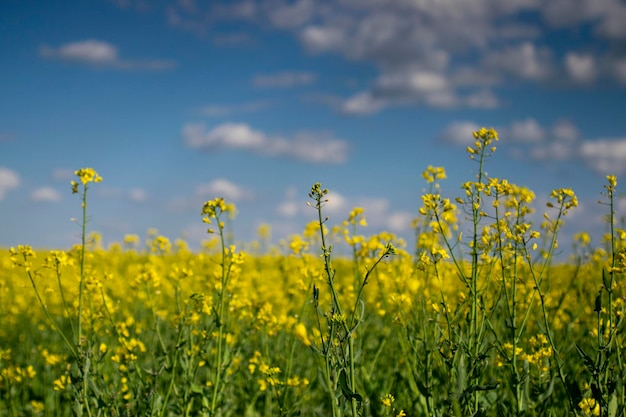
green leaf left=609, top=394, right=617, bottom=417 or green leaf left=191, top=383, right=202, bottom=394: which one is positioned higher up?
green leaf left=609, top=394, right=617, bottom=417

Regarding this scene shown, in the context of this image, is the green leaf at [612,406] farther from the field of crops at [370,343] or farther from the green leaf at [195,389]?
the green leaf at [195,389]

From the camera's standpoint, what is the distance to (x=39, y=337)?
26.5 feet

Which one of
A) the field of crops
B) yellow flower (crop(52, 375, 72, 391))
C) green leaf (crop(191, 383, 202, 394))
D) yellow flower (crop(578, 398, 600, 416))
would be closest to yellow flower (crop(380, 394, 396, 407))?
the field of crops

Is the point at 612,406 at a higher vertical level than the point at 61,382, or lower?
higher

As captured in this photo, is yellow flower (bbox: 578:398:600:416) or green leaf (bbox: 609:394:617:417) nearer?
green leaf (bbox: 609:394:617:417)

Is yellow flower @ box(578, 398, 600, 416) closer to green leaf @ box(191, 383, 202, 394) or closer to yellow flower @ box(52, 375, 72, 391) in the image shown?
green leaf @ box(191, 383, 202, 394)

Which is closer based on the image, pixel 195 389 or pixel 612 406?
pixel 612 406

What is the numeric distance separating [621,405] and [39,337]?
23.6 ft

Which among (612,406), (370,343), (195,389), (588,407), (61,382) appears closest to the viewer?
(612,406)

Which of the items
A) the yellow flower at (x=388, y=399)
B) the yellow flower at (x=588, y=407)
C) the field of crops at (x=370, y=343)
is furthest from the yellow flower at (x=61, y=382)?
the yellow flower at (x=588, y=407)

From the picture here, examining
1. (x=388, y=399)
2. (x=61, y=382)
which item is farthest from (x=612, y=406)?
(x=61, y=382)

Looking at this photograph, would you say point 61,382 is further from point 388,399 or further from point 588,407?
point 588,407

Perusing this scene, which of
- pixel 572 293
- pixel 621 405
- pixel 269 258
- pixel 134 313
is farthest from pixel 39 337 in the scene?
pixel 621 405

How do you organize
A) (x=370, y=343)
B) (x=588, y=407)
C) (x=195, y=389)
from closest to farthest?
(x=588, y=407), (x=195, y=389), (x=370, y=343)
